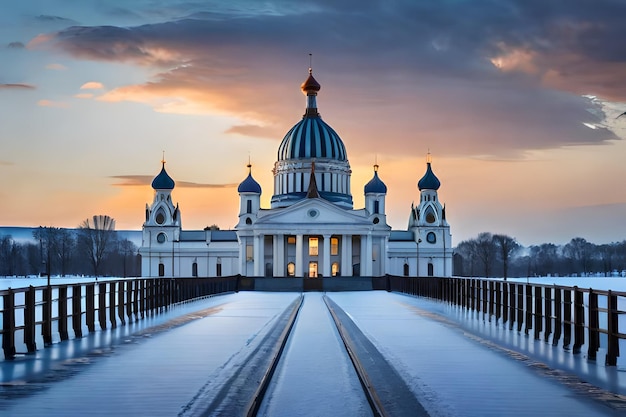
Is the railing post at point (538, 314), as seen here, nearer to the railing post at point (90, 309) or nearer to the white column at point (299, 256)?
the railing post at point (90, 309)

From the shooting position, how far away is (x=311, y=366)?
16.1 m

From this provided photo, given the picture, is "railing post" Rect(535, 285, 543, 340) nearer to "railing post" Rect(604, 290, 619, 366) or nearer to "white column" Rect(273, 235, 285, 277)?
"railing post" Rect(604, 290, 619, 366)

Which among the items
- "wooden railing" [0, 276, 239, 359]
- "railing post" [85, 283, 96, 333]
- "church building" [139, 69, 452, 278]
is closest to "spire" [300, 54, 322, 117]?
"church building" [139, 69, 452, 278]

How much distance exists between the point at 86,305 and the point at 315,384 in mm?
11795

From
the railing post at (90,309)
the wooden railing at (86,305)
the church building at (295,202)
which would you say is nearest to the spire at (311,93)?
the church building at (295,202)

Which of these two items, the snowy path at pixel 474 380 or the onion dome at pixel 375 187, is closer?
the snowy path at pixel 474 380

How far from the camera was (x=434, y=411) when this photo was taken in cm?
1124

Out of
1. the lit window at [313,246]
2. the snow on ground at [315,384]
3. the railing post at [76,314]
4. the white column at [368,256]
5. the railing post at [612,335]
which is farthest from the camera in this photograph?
the lit window at [313,246]

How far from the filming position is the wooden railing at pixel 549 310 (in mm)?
17000

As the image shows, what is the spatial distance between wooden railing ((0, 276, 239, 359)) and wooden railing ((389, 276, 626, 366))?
11.1 meters

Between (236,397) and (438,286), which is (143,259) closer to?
(438,286)

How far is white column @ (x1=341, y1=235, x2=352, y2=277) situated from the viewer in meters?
112

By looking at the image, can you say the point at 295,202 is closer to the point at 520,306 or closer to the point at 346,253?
the point at 346,253

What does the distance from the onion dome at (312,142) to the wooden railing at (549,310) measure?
271 feet
